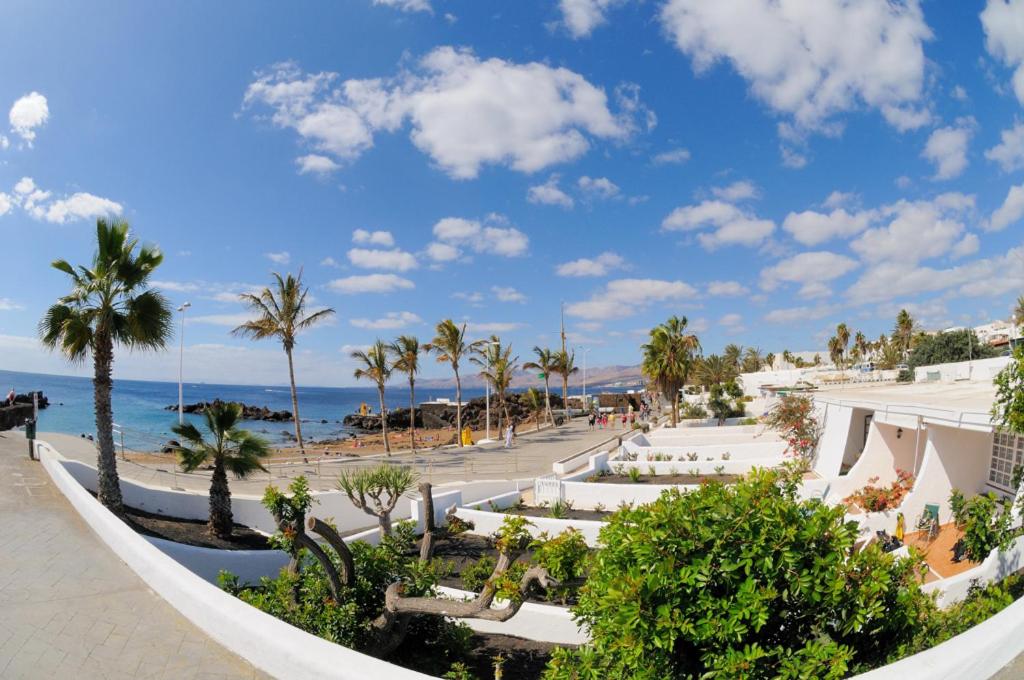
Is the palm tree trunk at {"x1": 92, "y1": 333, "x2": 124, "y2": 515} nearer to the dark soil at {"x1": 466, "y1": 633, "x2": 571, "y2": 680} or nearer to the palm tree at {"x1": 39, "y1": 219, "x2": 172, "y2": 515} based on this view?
the palm tree at {"x1": 39, "y1": 219, "x2": 172, "y2": 515}

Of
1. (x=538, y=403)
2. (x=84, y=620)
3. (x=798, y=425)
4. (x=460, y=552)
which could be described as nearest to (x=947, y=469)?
(x=798, y=425)

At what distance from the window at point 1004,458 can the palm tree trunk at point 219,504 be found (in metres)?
16.3

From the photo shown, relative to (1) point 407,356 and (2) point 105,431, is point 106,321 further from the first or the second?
(1) point 407,356

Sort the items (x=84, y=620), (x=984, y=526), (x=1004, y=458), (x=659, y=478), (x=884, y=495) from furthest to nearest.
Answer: (x=659, y=478) → (x=884, y=495) → (x=1004, y=458) → (x=984, y=526) → (x=84, y=620)

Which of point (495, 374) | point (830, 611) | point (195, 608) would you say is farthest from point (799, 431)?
point (495, 374)

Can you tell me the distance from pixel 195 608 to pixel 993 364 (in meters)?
30.2

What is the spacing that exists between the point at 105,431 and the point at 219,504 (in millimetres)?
2676

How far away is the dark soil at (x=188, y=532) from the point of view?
10854mm

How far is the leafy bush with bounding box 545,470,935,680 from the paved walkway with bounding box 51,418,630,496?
13.9 meters

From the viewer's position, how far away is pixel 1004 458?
1133 cm

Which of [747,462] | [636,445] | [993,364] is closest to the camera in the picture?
[747,462]

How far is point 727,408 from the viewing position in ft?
113

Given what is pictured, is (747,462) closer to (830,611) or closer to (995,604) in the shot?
(995,604)

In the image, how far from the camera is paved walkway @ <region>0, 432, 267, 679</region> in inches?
170
